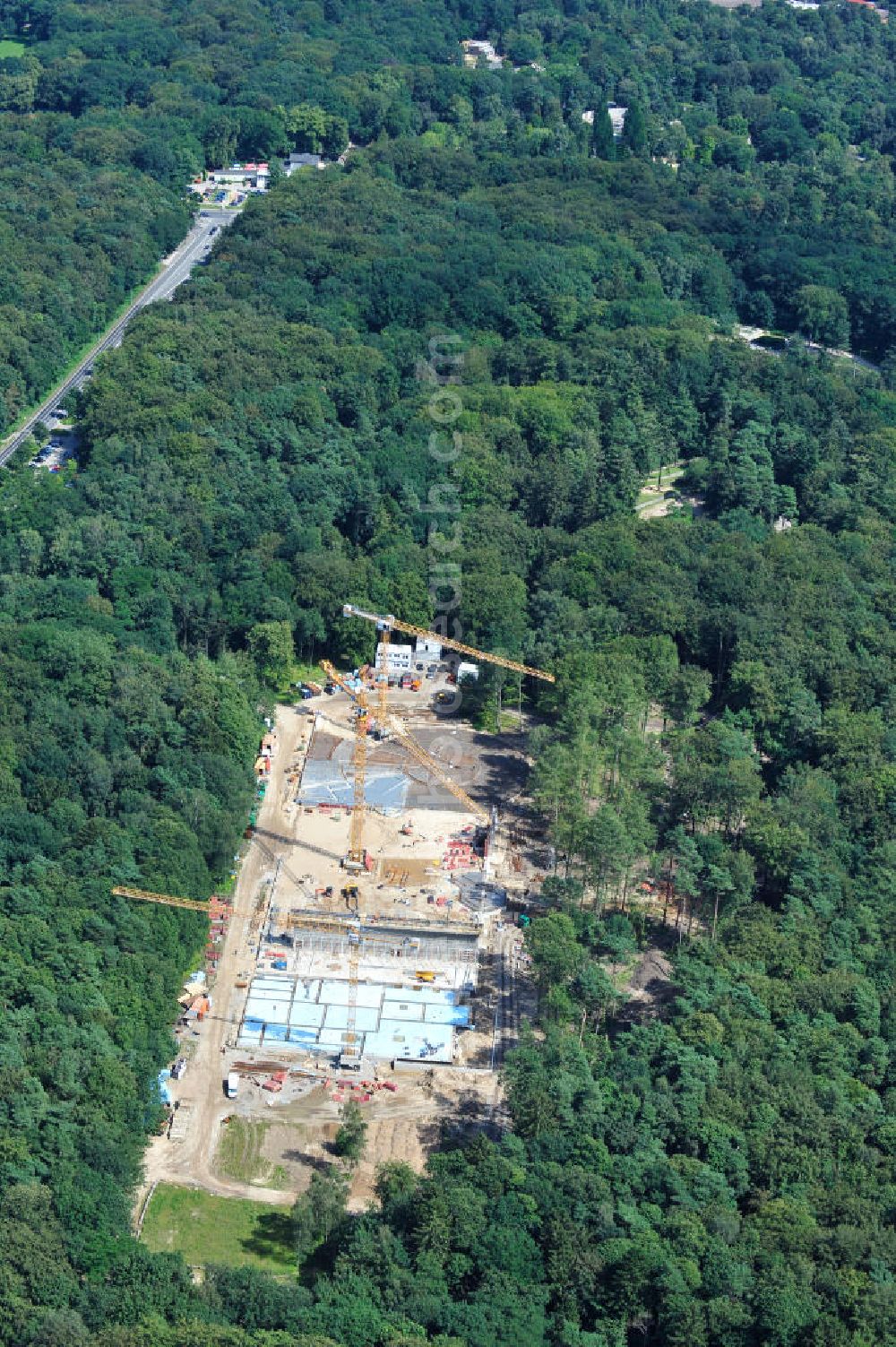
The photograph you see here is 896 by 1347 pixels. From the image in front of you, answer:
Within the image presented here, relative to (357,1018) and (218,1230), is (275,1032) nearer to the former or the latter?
(357,1018)

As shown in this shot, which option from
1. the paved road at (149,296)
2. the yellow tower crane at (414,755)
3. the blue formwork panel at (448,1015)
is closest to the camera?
the blue formwork panel at (448,1015)

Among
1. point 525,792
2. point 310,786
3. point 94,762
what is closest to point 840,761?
point 525,792

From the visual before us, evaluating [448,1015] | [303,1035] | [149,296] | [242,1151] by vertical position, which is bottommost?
[242,1151]

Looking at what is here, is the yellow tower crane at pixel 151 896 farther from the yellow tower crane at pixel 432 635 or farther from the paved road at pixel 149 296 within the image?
the paved road at pixel 149 296

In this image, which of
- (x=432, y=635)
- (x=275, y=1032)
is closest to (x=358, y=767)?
(x=432, y=635)

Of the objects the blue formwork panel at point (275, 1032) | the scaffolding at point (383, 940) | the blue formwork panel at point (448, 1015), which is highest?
the scaffolding at point (383, 940)

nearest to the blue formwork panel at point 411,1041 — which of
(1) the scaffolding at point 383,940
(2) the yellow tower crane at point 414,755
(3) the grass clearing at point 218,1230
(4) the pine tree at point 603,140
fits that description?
(1) the scaffolding at point 383,940
